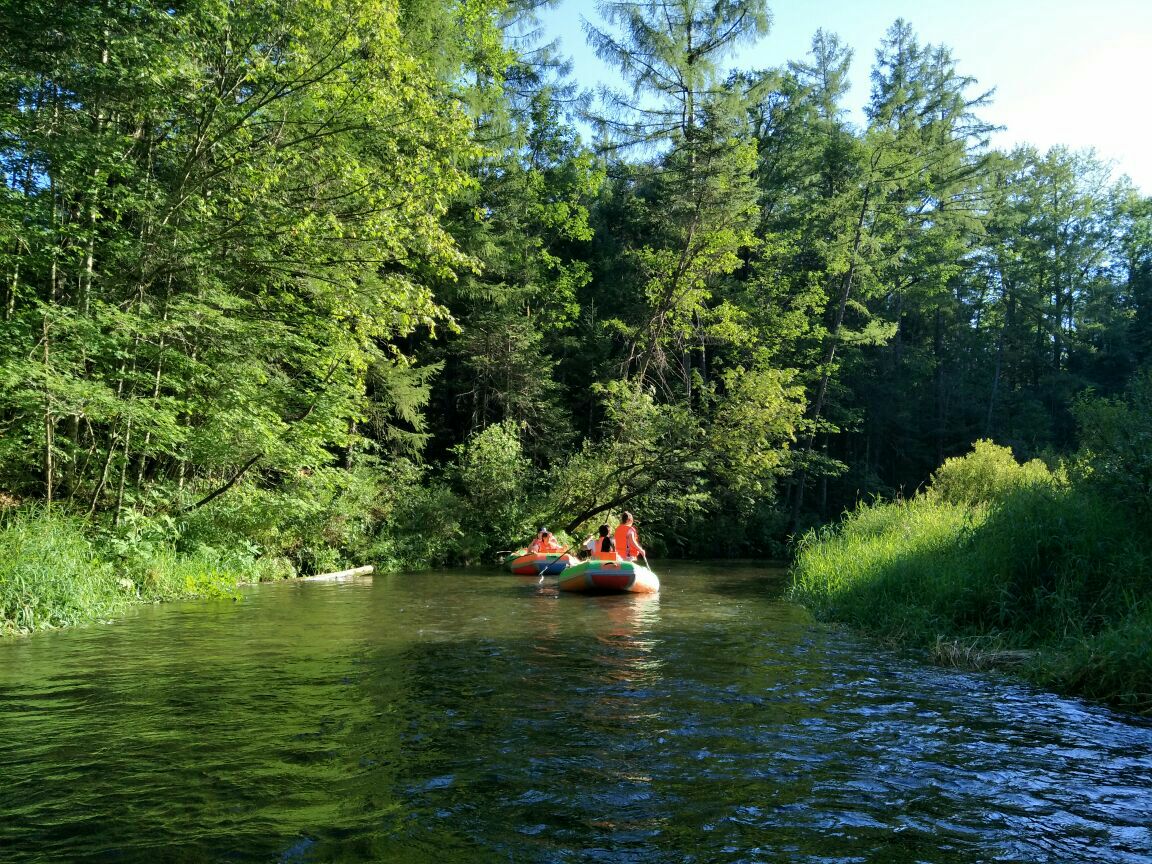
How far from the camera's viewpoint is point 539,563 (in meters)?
18.2

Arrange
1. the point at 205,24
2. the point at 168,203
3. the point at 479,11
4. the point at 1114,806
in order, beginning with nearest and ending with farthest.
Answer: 1. the point at 1114,806
2. the point at 205,24
3. the point at 168,203
4. the point at 479,11

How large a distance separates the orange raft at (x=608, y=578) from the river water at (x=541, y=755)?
5.08 metres

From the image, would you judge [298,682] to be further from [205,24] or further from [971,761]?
[205,24]

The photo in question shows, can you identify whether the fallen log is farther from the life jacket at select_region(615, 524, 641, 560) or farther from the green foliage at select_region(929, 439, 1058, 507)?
the green foliage at select_region(929, 439, 1058, 507)

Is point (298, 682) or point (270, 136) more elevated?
point (270, 136)

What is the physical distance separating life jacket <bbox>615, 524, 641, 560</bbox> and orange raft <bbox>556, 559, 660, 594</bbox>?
1.24 metres

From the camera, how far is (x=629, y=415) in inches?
926

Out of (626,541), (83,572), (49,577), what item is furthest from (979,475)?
(49,577)

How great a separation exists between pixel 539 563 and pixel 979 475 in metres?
10.4

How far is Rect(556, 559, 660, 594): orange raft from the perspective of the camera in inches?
565

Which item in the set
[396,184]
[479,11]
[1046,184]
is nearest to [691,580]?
[396,184]

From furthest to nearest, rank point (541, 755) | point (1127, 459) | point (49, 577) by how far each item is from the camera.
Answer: point (49, 577) < point (1127, 459) < point (541, 755)

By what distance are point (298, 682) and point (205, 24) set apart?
938 centimetres

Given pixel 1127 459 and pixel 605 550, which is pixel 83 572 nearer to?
pixel 605 550
